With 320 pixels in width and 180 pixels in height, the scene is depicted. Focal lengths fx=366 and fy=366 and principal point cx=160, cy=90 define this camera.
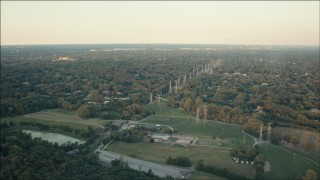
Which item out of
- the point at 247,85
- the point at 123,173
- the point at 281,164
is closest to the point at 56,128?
the point at 123,173

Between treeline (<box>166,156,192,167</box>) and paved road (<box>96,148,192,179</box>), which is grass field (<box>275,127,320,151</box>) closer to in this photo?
treeline (<box>166,156,192,167</box>)

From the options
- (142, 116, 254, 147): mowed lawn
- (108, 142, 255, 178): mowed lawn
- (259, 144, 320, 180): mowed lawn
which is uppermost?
(142, 116, 254, 147): mowed lawn

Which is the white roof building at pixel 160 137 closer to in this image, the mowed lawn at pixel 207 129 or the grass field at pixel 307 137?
the mowed lawn at pixel 207 129

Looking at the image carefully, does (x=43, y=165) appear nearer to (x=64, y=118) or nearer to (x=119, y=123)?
(x=119, y=123)

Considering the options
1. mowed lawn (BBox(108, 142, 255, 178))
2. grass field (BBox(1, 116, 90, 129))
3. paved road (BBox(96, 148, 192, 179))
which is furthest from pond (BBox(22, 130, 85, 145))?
paved road (BBox(96, 148, 192, 179))

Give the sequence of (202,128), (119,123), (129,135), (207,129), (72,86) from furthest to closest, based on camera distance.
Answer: (72,86)
(119,123)
(202,128)
(207,129)
(129,135)

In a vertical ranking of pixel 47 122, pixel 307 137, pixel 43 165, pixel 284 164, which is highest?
pixel 43 165

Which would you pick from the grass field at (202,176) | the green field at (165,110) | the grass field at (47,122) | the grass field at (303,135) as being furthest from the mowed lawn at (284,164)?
the grass field at (47,122)

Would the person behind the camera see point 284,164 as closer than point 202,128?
Yes

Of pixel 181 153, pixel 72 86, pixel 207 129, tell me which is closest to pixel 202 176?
pixel 181 153
